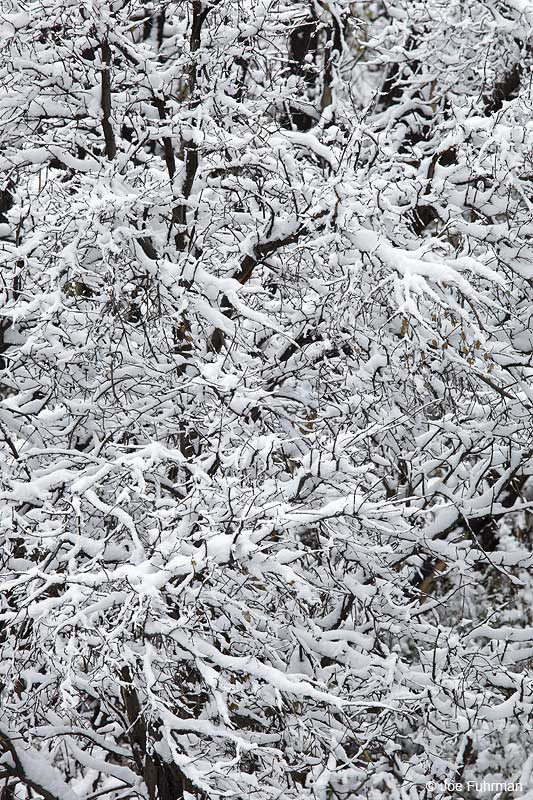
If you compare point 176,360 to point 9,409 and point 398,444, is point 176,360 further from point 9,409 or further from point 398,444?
point 398,444

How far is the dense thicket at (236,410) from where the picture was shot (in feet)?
13.1

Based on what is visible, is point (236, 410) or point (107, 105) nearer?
point (236, 410)

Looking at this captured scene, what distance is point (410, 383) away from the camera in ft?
15.8

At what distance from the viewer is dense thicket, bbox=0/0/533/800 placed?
3.98 metres

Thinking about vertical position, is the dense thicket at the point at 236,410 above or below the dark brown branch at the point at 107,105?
below

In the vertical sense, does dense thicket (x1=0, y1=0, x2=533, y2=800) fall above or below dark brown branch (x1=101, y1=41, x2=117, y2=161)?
below

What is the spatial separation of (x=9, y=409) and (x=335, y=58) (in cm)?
344

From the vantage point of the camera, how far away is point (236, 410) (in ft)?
14.4

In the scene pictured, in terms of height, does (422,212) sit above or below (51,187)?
below

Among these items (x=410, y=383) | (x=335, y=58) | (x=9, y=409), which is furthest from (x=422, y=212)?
(x=9, y=409)

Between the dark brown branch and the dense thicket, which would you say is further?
the dark brown branch

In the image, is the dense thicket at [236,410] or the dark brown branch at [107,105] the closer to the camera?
the dense thicket at [236,410]

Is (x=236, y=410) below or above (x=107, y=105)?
below

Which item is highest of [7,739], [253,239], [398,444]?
[253,239]
